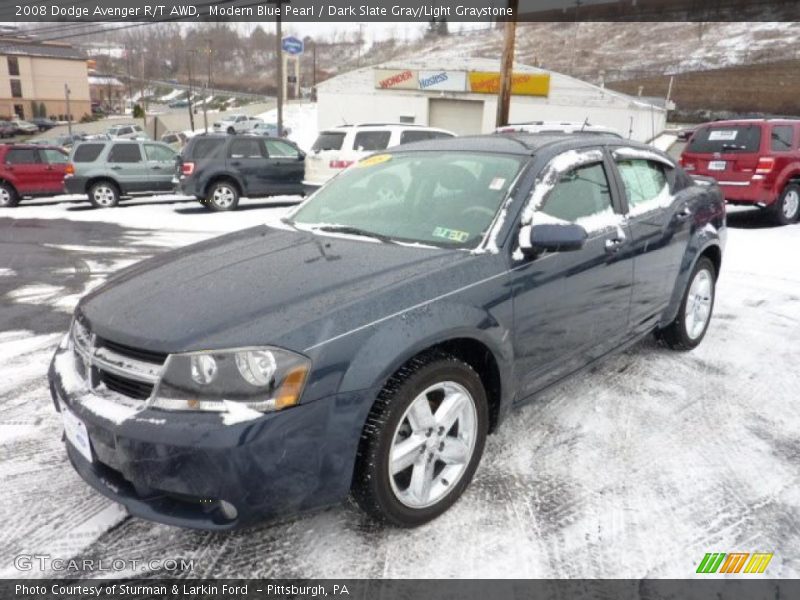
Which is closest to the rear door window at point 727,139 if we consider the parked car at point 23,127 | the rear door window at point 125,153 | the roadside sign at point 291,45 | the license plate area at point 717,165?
the license plate area at point 717,165

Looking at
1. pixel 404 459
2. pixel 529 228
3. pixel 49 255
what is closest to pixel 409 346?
pixel 404 459

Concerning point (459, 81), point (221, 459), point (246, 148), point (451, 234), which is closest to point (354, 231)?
point (451, 234)

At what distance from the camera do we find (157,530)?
2576mm

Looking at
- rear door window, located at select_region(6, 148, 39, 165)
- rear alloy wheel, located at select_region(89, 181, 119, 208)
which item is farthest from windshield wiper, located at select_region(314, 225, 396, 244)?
rear door window, located at select_region(6, 148, 39, 165)

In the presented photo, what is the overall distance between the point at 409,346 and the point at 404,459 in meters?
0.50

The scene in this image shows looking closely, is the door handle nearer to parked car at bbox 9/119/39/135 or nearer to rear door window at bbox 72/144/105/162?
rear door window at bbox 72/144/105/162

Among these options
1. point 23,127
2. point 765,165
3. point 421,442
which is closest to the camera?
point 421,442

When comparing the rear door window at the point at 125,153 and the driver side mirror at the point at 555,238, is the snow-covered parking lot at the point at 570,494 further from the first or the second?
the rear door window at the point at 125,153

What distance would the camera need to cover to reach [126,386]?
7.41 feet

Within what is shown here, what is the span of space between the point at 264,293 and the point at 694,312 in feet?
11.9

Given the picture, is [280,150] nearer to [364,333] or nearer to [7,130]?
[364,333]

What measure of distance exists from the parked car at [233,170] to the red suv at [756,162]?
845 centimetres

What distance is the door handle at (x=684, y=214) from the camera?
4.19 metres

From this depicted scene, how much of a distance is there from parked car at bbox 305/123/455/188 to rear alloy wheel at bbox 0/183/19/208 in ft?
25.5
